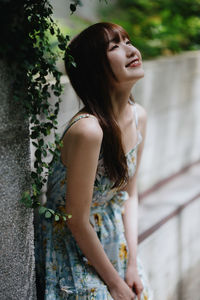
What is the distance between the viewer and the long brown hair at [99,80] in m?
1.96

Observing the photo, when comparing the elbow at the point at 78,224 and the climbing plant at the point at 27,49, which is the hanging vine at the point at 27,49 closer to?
the climbing plant at the point at 27,49

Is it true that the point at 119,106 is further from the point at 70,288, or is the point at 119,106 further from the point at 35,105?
the point at 70,288

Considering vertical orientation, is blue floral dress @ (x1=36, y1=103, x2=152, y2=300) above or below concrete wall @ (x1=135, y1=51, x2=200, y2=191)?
below

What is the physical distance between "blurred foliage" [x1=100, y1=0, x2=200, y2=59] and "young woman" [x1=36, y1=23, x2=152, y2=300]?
7.06 feet

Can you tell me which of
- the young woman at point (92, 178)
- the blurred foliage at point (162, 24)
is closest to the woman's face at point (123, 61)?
the young woman at point (92, 178)

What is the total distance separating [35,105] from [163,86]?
7.31ft

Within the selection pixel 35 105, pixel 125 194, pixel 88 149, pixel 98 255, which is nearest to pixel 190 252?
pixel 125 194

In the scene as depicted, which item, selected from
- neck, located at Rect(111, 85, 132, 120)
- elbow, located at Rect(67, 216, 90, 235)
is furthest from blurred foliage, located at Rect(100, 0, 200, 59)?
elbow, located at Rect(67, 216, 90, 235)

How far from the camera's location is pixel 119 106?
2.19 m

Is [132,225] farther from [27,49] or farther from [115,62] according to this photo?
[27,49]

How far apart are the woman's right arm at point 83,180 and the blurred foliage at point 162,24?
93.7 inches

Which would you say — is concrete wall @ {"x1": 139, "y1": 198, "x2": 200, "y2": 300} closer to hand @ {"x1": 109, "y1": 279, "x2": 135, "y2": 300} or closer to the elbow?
hand @ {"x1": 109, "y1": 279, "x2": 135, "y2": 300}

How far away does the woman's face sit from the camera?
6.52 feet

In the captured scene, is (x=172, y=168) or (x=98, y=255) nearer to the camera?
(x=98, y=255)
